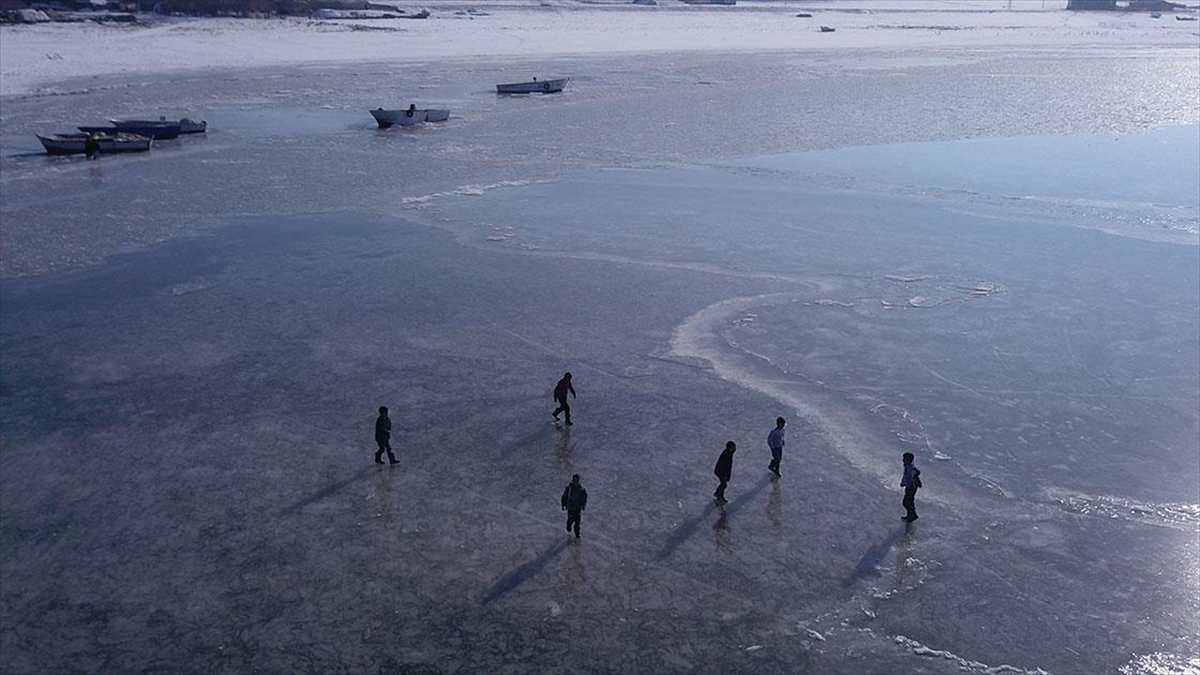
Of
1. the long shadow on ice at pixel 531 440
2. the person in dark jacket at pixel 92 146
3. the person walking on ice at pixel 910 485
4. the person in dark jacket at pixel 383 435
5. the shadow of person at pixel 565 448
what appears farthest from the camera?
the person in dark jacket at pixel 92 146

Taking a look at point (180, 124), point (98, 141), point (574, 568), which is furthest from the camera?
point (180, 124)

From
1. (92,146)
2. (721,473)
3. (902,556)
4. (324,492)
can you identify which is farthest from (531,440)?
(92,146)

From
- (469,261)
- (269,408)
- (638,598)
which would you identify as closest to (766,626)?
(638,598)

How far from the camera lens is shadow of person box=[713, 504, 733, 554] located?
34.3 feet

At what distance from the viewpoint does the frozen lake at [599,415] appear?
30.5ft

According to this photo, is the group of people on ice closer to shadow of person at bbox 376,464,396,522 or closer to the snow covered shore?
shadow of person at bbox 376,464,396,522

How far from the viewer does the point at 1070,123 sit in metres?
38.0

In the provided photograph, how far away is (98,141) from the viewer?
30.3 meters

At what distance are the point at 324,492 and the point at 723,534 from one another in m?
4.64

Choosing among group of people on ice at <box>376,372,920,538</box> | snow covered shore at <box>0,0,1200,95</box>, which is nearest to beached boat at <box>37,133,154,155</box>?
snow covered shore at <box>0,0,1200,95</box>

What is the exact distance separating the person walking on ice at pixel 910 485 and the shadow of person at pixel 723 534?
1.97 m

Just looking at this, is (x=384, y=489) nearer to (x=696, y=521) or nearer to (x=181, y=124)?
(x=696, y=521)

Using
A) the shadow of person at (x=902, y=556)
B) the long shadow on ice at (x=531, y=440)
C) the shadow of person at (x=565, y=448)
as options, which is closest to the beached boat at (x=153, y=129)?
the long shadow on ice at (x=531, y=440)

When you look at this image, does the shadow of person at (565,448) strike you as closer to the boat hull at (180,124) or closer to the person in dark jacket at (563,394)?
the person in dark jacket at (563,394)
